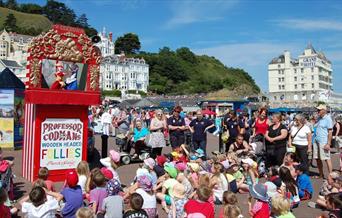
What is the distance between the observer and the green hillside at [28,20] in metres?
151

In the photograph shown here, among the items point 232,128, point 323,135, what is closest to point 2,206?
point 323,135

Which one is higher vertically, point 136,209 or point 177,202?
point 136,209

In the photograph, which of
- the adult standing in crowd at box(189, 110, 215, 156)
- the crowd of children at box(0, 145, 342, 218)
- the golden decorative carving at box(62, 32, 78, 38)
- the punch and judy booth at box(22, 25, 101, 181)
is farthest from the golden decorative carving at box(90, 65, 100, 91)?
the adult standing in crowd at box(189, 110, 215, 156)

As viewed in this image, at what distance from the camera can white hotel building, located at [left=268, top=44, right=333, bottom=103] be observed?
12056 cm

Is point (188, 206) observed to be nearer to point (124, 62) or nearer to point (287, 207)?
point (287, 207)

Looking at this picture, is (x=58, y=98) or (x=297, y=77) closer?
(x=58, y=98)

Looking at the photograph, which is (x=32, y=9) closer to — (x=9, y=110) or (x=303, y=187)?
(x=9, y=110)

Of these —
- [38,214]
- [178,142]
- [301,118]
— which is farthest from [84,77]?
[301,118]

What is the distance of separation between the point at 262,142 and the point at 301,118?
1.27m

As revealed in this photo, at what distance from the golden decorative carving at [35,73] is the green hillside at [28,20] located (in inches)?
5874

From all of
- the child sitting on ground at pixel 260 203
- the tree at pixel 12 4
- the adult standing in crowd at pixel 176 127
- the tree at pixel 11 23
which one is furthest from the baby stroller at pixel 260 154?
the tree at pixel 12 4

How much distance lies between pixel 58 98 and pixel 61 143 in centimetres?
117

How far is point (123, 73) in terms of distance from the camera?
13338 centimetres

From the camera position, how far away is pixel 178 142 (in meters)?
12.3
